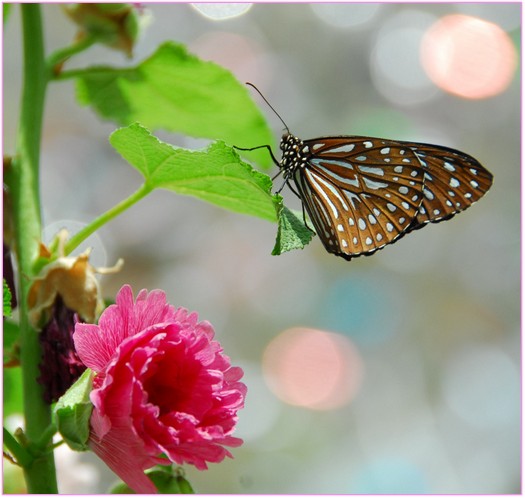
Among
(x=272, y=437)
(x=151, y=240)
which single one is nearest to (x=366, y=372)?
(x=272, y=437)

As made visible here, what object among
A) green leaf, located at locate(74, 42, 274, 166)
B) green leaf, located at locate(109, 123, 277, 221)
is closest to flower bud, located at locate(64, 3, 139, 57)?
green leaf, located at locate(74, 42, 274, 166)

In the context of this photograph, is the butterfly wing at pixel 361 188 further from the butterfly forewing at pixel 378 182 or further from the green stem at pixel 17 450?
the green stem at pixel 17 450

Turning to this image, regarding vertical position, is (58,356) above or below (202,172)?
below

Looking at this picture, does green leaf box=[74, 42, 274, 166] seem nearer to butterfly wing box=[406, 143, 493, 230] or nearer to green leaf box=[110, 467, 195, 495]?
butterfly wing box=[406, 143, 493, 230]

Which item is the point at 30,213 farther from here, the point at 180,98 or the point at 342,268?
the point at 342,268

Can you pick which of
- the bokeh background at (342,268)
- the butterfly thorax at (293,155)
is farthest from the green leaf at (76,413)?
the bokeh background at (342,268)

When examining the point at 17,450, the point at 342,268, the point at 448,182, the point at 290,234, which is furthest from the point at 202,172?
the point at 342,268
